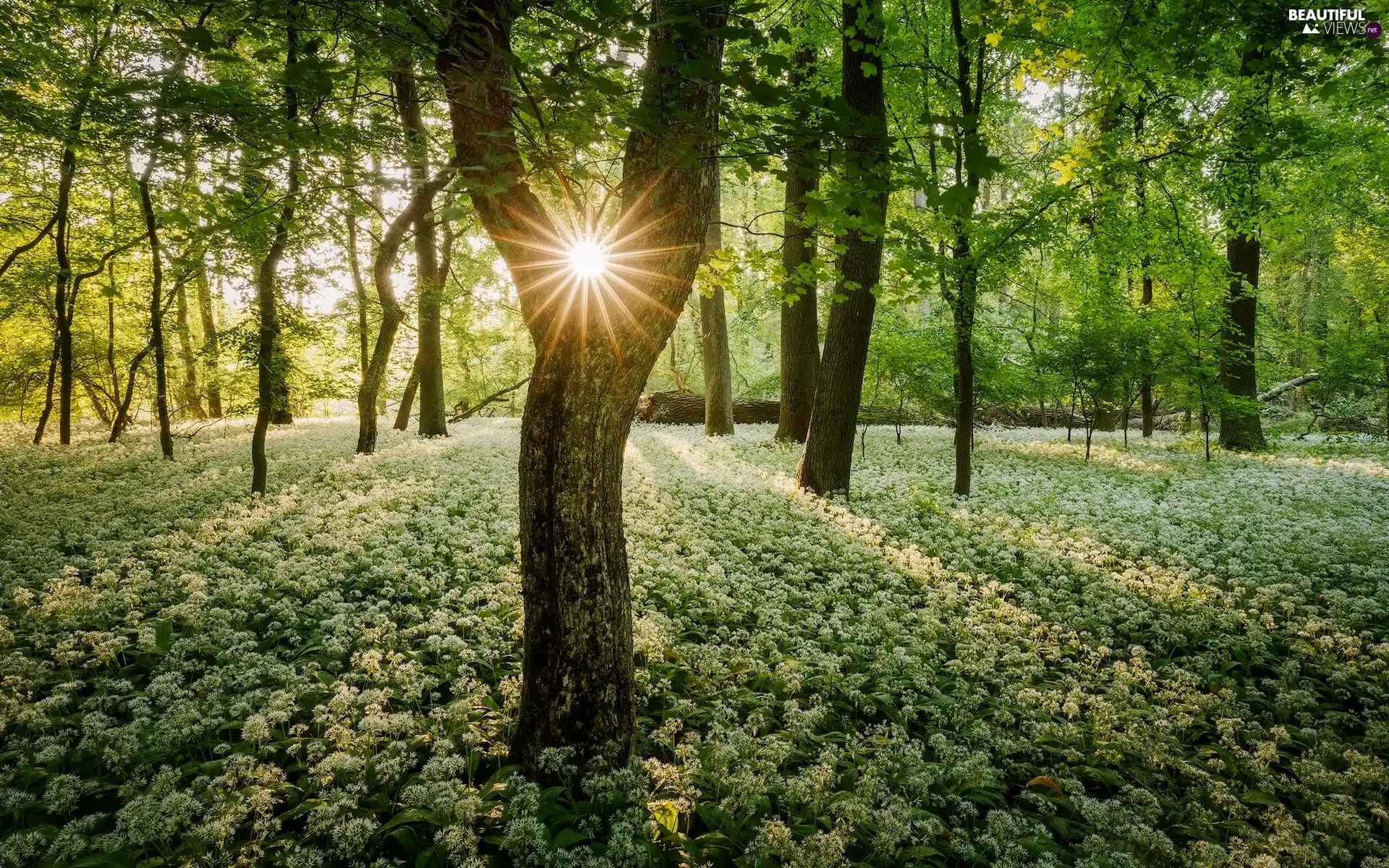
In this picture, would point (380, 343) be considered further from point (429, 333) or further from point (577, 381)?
point (577, 381)

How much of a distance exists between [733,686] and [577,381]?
2837mm

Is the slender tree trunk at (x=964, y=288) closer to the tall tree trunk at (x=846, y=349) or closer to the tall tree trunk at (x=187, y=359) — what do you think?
the tall tree trunk at (x=846, y=349)

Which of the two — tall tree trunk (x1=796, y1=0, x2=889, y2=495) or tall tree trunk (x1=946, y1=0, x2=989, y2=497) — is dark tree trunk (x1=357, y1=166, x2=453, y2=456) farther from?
tall tree trunk (x1=946, y1=0, x2=989, y2=497)

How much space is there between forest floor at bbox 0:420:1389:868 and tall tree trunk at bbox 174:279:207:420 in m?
4.54

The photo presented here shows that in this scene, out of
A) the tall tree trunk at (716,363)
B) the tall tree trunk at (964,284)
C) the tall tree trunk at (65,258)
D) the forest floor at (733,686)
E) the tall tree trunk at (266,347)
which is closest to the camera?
the forest floor at (733,686)

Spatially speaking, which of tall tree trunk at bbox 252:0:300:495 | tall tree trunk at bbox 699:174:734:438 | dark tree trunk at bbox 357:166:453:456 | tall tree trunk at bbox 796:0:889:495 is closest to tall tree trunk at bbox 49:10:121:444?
tall tree trunk at bbox 252:0:300:495

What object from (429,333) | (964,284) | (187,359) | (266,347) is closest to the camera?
(266,347)

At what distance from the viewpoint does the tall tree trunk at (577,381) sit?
3451 mm

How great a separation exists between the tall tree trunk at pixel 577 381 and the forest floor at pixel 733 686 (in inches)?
20.4

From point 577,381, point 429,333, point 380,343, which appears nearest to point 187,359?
point 429,333

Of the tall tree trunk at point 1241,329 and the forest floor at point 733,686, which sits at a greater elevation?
the tall tree trunk at point 1241,329

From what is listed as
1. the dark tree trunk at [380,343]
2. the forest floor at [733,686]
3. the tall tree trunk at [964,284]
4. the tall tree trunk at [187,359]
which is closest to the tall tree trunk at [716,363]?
the tall tree trunk at [964,284]

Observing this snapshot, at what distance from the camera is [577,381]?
11.3 ft

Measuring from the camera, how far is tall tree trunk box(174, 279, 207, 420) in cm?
1314
